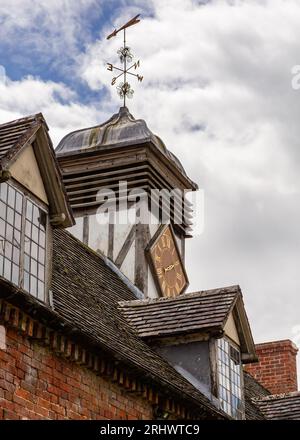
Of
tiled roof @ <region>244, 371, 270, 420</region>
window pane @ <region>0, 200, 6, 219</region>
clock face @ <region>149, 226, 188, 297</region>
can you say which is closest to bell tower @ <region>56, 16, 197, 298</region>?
clock face @ <region>149, 226, 188, 297</region>

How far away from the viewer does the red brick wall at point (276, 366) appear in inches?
1094

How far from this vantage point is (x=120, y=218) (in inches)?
958

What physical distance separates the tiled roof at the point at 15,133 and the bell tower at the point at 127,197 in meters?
9.24

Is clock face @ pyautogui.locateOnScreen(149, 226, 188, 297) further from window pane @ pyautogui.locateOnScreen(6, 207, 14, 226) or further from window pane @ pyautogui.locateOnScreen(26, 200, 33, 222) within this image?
window pane @ pyautogui.locateOnScreen(6, 207, 14, 226)

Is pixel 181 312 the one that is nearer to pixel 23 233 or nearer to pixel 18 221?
pixel 23 233

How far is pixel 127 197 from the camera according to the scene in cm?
2448

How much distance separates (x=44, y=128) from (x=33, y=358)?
10.7 ft

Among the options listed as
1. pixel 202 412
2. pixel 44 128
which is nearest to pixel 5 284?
pixel 44 128

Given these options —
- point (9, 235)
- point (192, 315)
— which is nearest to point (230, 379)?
point (192, 315)

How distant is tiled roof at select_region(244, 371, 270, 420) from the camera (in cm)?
2089

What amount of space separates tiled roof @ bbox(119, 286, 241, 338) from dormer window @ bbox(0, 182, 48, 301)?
168 inches

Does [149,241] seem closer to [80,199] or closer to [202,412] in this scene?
[80,199]

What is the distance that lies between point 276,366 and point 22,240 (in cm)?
1574

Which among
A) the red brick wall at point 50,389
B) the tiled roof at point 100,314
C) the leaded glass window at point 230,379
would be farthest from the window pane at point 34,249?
the leaded glass window at point 230,379
